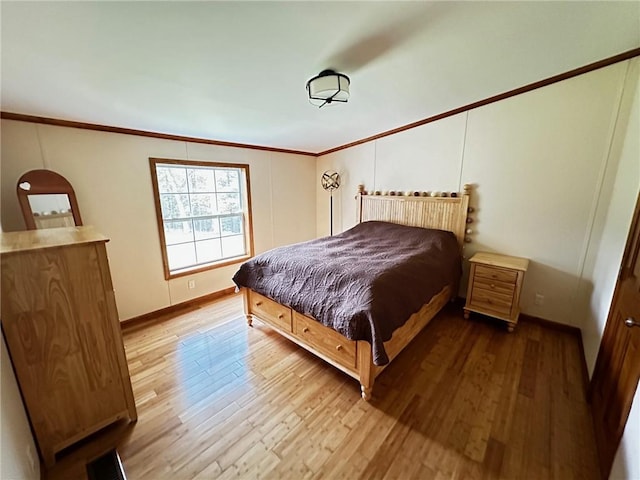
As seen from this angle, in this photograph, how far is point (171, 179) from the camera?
3029 mm

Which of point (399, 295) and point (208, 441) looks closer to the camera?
point (208, 441)

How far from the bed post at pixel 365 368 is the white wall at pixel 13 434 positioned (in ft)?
5.39

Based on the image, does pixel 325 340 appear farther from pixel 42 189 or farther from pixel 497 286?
pixel 42 189

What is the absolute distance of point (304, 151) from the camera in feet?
14.0

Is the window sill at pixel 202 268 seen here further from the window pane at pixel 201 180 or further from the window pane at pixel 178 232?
the window pane at pixel 201 180

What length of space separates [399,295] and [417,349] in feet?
2.61

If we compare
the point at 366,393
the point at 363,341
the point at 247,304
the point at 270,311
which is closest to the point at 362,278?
the point at 363,341

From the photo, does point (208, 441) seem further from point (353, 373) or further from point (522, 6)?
point (522, 6)

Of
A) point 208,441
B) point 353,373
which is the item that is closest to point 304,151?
point 353,373

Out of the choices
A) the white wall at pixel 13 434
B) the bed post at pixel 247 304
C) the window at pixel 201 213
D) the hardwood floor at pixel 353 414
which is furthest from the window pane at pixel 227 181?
the white wall at pixel 13 434

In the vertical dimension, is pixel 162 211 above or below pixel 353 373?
above

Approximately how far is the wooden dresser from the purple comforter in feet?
3.84

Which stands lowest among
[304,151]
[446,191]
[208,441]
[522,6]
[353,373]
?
[208,441]

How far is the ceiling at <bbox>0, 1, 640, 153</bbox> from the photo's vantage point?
4.20ft
